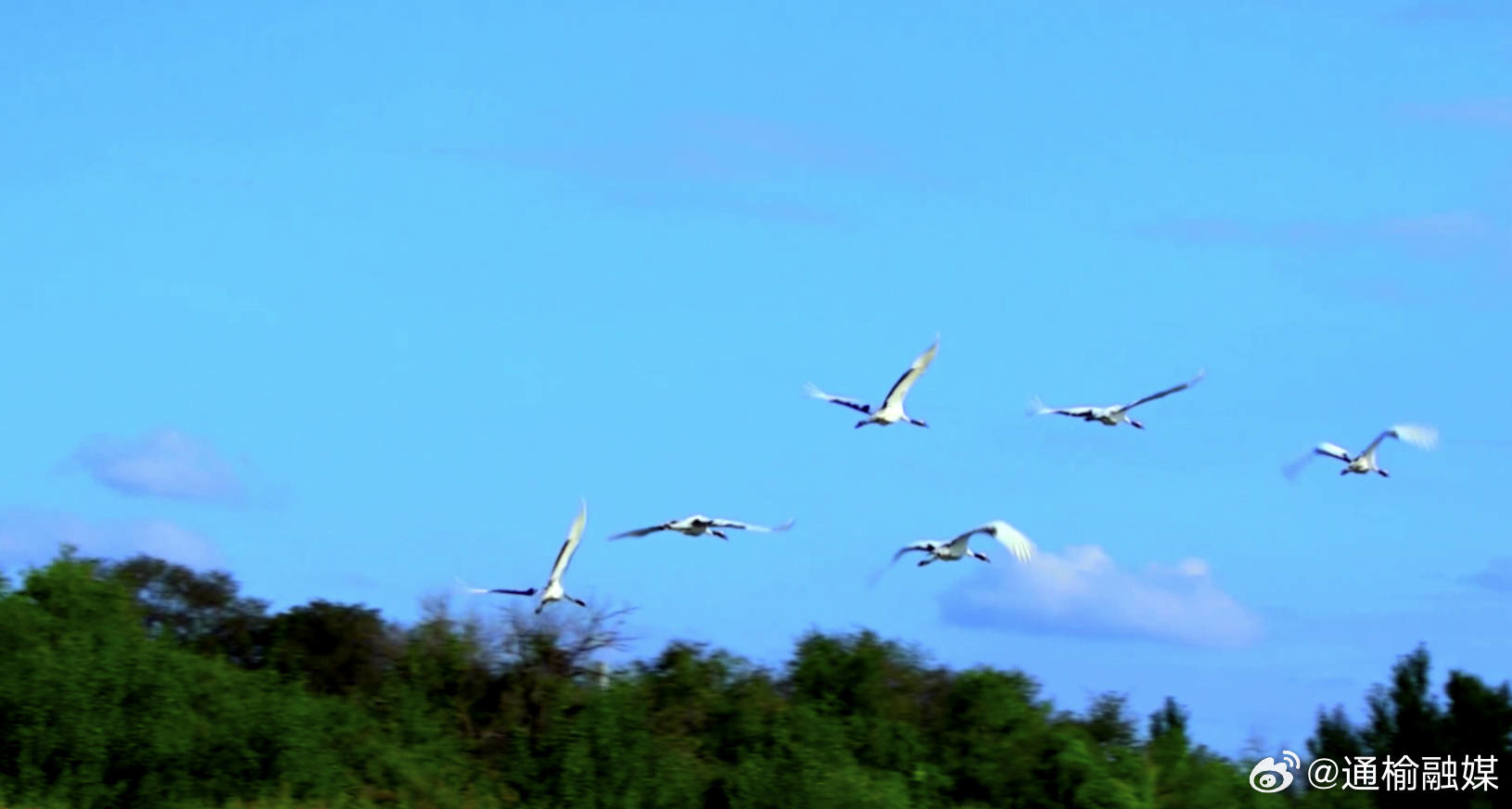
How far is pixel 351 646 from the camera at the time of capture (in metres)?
57.4

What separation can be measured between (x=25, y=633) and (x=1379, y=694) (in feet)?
118

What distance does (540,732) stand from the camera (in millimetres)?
48281

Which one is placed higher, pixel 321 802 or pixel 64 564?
pixel 64 564

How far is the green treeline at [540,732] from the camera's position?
43281mm

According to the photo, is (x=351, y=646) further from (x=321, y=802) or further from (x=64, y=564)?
(x=321, y=802)

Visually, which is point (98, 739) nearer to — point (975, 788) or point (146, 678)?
point (146, 678)

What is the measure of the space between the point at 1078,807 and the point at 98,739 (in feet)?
62.8

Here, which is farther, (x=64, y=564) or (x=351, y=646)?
(x=351, y=646)

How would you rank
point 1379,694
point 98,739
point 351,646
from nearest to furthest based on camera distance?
point 98,739 → point 351,646 → point 1379,694

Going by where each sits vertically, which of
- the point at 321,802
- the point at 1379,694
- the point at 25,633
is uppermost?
the point at 1379,694

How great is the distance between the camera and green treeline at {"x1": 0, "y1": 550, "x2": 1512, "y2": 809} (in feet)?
142

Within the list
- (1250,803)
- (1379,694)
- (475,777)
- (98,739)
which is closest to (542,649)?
(475,777)

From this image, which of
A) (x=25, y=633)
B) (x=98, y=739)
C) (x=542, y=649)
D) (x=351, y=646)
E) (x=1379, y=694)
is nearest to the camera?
(x=98, y=739)

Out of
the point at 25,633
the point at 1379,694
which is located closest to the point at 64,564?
the point at 25,633
